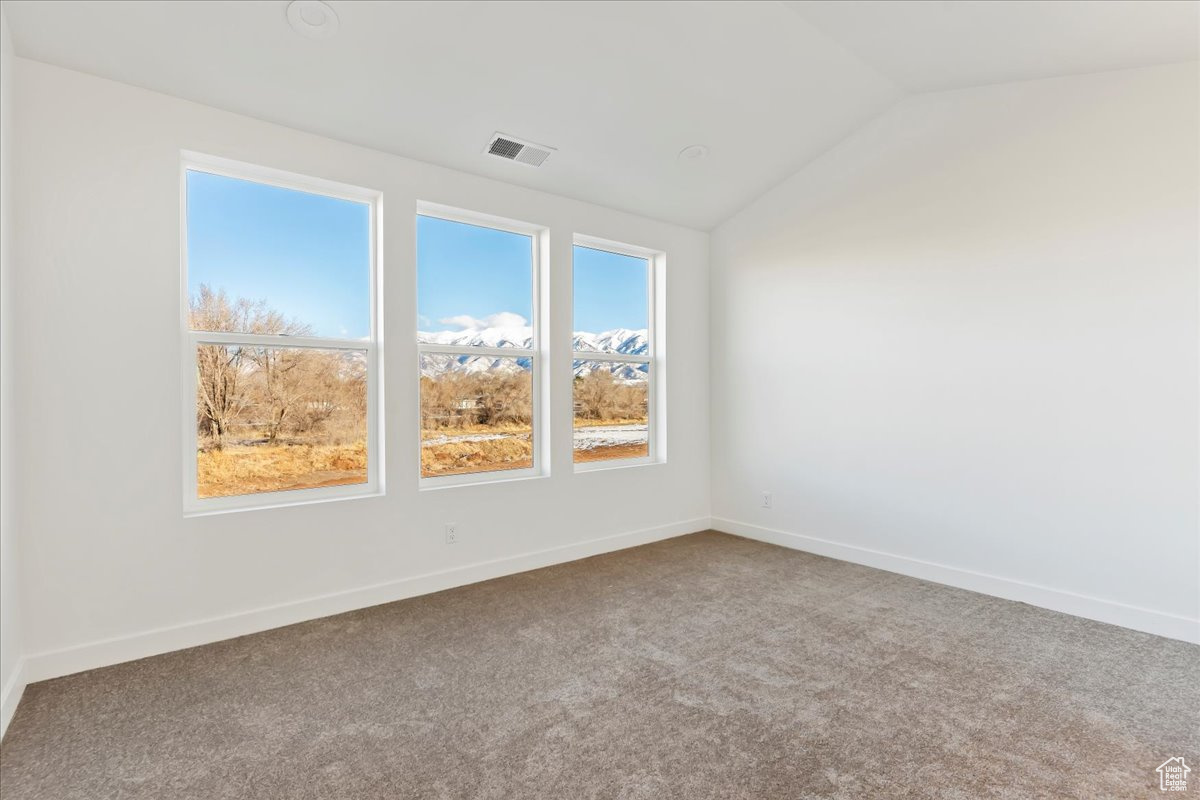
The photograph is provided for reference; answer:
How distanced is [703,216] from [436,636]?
12.3 feet

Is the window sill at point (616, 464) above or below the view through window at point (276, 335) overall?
below

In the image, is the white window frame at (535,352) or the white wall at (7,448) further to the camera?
the white window frame at (535,352)

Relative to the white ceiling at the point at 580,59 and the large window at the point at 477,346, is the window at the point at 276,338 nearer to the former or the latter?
the large window at the point at 477,346

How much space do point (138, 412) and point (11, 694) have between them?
3.84 ft

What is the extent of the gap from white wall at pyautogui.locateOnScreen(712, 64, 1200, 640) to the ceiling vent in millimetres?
1980

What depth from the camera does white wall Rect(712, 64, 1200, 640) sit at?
291 cm

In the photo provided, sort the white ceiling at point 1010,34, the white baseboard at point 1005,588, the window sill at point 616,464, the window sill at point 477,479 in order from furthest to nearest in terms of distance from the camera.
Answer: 1. the window sill at point 616,464
2. the window sill at point 477,479
3. the white baseboard at point 1005,588
4. the white ceiling at point 1010,34

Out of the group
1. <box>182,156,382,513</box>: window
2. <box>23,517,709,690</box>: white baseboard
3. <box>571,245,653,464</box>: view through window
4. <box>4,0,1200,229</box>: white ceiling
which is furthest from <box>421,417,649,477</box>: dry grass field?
<box>4,0,1200,229</box>: white ceiling

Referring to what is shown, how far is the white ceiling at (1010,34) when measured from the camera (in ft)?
8.39

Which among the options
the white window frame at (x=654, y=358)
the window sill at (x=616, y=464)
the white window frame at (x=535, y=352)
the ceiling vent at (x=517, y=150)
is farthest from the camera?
the white window frame at (x=654, y=358)

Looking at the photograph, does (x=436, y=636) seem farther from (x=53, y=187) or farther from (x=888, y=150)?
(x=888, y=150)

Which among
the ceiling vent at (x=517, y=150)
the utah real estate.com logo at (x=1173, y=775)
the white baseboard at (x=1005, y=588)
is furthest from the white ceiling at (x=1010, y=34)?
the utah real estate.com logo at (x=1173, y=775)

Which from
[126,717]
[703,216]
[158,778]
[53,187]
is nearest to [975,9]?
[703,216]

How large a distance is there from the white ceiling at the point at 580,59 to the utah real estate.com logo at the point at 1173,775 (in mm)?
2931
